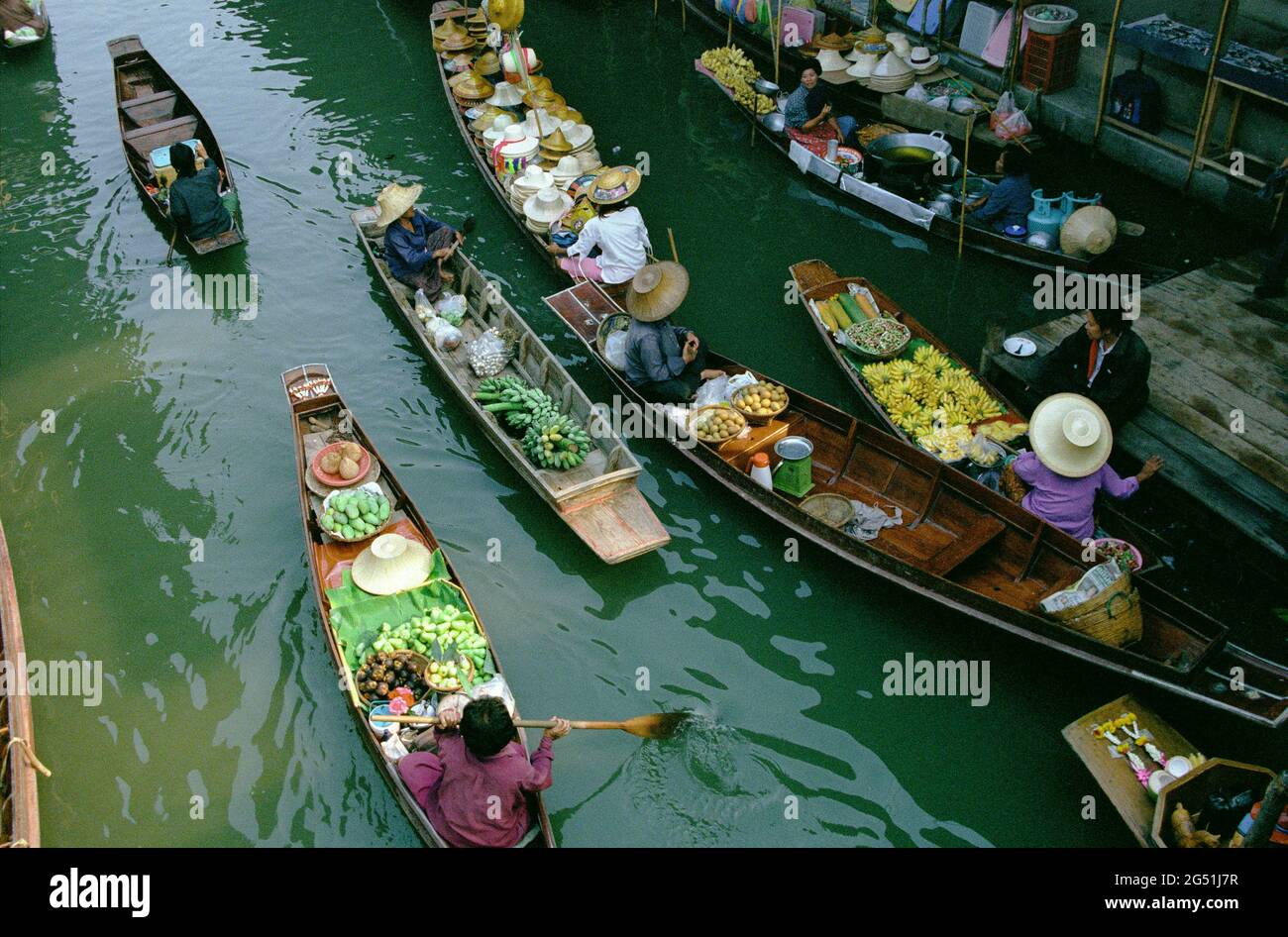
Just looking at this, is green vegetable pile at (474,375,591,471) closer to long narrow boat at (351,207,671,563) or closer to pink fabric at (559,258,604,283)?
long narrow boat at (351,207,671,563)

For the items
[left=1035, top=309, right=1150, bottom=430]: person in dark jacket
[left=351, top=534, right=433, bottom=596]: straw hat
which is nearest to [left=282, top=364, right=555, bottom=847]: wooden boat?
[left=351, top=534, right=433, bottom=596]: straw hat

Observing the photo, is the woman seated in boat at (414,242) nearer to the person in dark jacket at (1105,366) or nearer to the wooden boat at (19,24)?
the person in dark jacket at (1105,366)

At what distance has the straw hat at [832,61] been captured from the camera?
1418 cm

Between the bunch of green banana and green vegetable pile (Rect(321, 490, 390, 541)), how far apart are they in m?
1.40

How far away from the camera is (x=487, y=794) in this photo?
5965mm

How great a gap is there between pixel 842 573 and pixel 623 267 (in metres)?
4.23

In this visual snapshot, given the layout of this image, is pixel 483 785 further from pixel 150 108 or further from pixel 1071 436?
pixel 150 108

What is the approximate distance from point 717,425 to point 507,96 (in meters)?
7.04

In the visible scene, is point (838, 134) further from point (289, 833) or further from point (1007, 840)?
point (289, 833)

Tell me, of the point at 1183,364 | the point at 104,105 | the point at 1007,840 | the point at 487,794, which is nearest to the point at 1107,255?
the point at 1183,364

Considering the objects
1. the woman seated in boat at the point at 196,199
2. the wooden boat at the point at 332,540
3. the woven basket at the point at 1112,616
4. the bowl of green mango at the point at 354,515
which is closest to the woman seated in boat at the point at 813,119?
the wooden boat at the point at 332,540

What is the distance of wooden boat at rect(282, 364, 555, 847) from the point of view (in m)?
6.54

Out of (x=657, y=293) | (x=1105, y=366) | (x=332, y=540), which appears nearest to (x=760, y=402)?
(x=657, y=293)

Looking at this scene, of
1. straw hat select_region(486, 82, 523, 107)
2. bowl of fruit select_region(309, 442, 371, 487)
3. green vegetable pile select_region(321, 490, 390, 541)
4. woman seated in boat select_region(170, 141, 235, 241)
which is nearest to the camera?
green vegetable pile select_region(321, 490, 390, 541)
